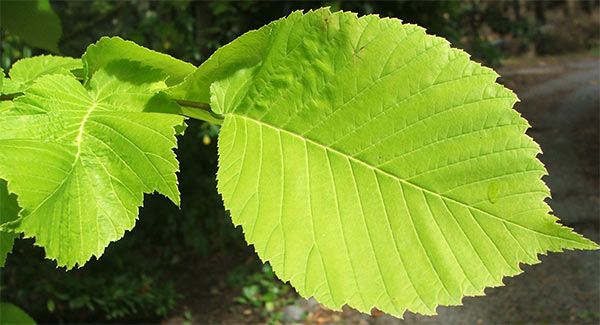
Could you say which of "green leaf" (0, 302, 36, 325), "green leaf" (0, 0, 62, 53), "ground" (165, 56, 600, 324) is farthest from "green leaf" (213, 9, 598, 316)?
"ground" (165, 56, 600, 324)

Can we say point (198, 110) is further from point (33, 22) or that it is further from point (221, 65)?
point (33, 22)

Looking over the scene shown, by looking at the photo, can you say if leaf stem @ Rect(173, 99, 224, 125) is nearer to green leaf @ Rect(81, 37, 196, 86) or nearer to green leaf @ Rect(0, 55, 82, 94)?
green leaf @ Rect(81, 37, 196, 86)

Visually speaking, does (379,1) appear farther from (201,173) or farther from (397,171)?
(397,171)

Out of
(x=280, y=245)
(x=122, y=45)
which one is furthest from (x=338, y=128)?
(x=122, y=45)

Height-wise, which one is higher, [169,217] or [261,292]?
[169,217]

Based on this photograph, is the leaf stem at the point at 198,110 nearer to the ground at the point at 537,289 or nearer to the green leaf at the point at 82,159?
the green leaf at the point at 82,159

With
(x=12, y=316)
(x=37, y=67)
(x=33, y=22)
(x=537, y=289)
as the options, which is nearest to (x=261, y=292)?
(x=537, y=289)
